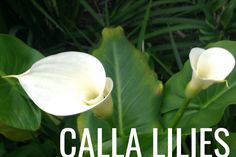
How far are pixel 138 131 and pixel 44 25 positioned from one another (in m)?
0.59

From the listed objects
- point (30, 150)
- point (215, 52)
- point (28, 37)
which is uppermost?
point (28, 37)

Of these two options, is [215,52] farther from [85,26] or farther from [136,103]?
[85,26]

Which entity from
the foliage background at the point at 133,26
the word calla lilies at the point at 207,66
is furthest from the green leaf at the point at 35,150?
the word calla lilies at the point at 207,66

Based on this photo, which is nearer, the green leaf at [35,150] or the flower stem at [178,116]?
the flower stem at [178,116]

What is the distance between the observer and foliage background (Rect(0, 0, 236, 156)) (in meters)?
1.14

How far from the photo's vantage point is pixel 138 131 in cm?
84

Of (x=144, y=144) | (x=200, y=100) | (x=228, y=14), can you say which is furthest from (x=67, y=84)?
(x=228, y=14)

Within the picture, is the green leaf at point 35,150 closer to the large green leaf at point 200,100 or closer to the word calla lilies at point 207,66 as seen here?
the large green leaf at point 200,100

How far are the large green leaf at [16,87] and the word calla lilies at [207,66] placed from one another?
28 cm

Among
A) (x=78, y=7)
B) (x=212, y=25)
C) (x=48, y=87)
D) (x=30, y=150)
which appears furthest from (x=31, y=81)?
(x=78, y=7)

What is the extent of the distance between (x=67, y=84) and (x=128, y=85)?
0.22m

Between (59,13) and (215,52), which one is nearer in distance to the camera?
(215,52)

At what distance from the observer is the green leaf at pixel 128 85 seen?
2.77 feet

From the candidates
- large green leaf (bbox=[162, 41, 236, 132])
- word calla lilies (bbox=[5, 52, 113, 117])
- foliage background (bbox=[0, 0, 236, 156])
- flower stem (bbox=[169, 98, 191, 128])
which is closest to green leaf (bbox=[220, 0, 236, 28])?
foliage background (bbox=[0, 0, 236, 156])
